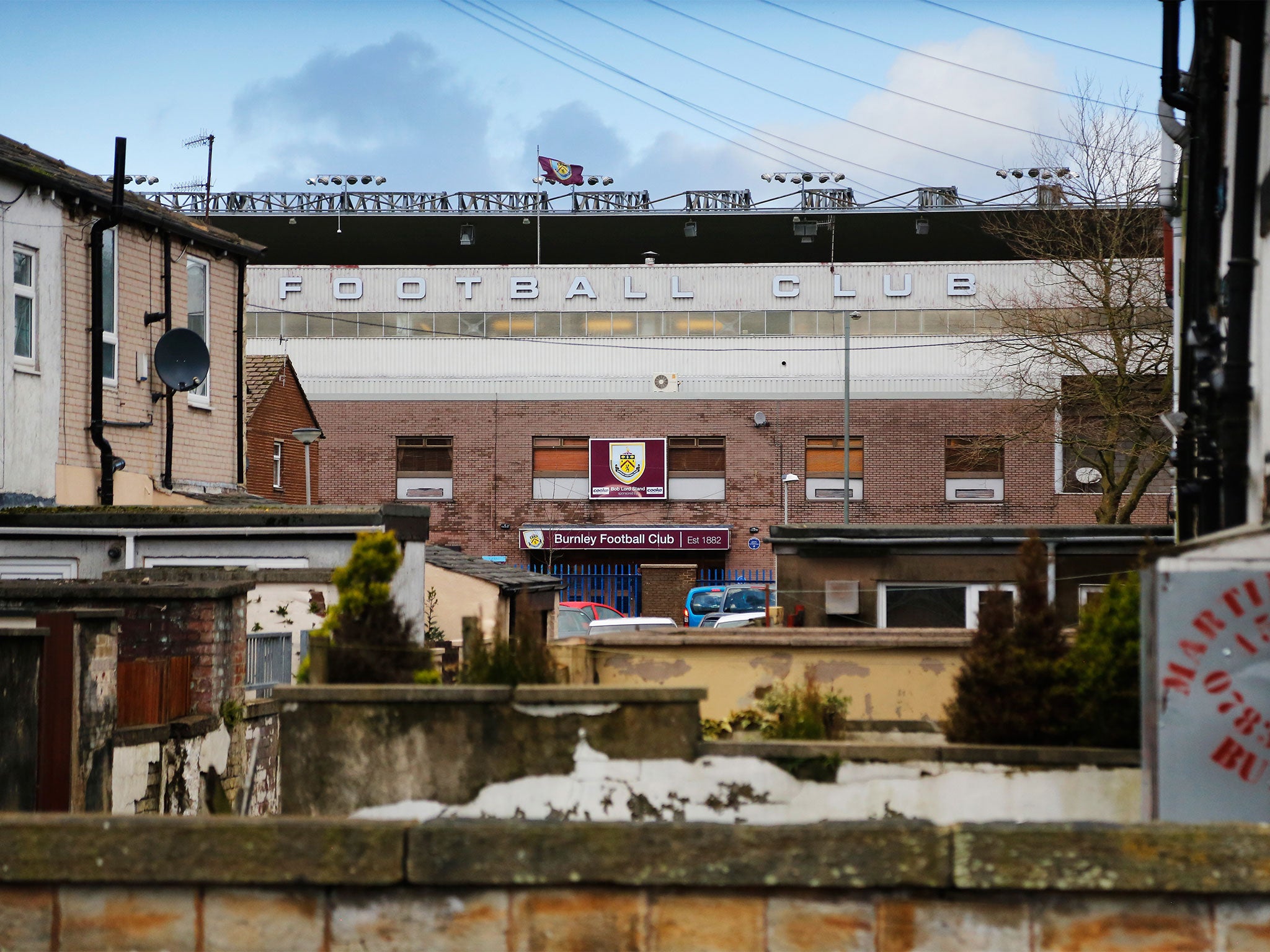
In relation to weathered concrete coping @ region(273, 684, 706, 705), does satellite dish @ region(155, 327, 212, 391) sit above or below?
above

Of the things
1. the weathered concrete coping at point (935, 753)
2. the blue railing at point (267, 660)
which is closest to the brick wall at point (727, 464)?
the blue railing at point (267, 660)

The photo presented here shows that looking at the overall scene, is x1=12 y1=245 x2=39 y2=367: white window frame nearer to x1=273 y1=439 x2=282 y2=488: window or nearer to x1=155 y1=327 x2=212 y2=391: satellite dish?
x1=155 y1=327 x2=212 y2=391: satellite dish

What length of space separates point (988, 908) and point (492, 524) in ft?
142

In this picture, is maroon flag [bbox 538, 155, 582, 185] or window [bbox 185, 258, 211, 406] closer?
window [bbox 185, 258, 211, 406]

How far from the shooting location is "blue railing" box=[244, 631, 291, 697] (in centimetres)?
1448

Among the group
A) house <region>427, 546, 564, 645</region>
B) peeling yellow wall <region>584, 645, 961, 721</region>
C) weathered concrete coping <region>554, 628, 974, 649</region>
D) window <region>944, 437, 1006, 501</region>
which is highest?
window <region>944, 437, 1006, 501</region>

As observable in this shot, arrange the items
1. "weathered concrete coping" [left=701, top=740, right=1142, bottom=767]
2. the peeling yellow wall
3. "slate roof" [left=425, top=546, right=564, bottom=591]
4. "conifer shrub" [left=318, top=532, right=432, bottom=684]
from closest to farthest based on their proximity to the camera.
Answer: "weathered concrete coping" [left=701, top=740, right=1142, bottom=767] → "conifer shrub" [left=318, top=532, right=432, bottom=684] → the peeling yellow wall → "slate roof" [left=425, top=546, right=564, bottom=591]

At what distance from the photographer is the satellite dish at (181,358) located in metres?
20.6

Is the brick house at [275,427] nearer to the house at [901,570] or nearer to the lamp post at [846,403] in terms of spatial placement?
the house at [901,570]

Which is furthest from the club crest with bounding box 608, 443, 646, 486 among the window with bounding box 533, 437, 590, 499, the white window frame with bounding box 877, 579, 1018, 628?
the white window frame with bounding box 877, 579, 1018, 628

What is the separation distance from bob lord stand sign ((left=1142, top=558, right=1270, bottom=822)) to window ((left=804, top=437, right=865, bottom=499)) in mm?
41376

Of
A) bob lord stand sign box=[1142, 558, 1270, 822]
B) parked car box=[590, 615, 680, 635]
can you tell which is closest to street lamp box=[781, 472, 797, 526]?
parked car box=[590, 615, 680, 635]

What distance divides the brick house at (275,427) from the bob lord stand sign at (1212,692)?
26042 mm

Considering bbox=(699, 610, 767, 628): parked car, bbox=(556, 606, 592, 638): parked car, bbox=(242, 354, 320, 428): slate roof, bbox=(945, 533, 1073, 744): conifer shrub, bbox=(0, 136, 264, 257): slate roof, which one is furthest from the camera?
bbox=(242, 354, 320, 428): slate roof
